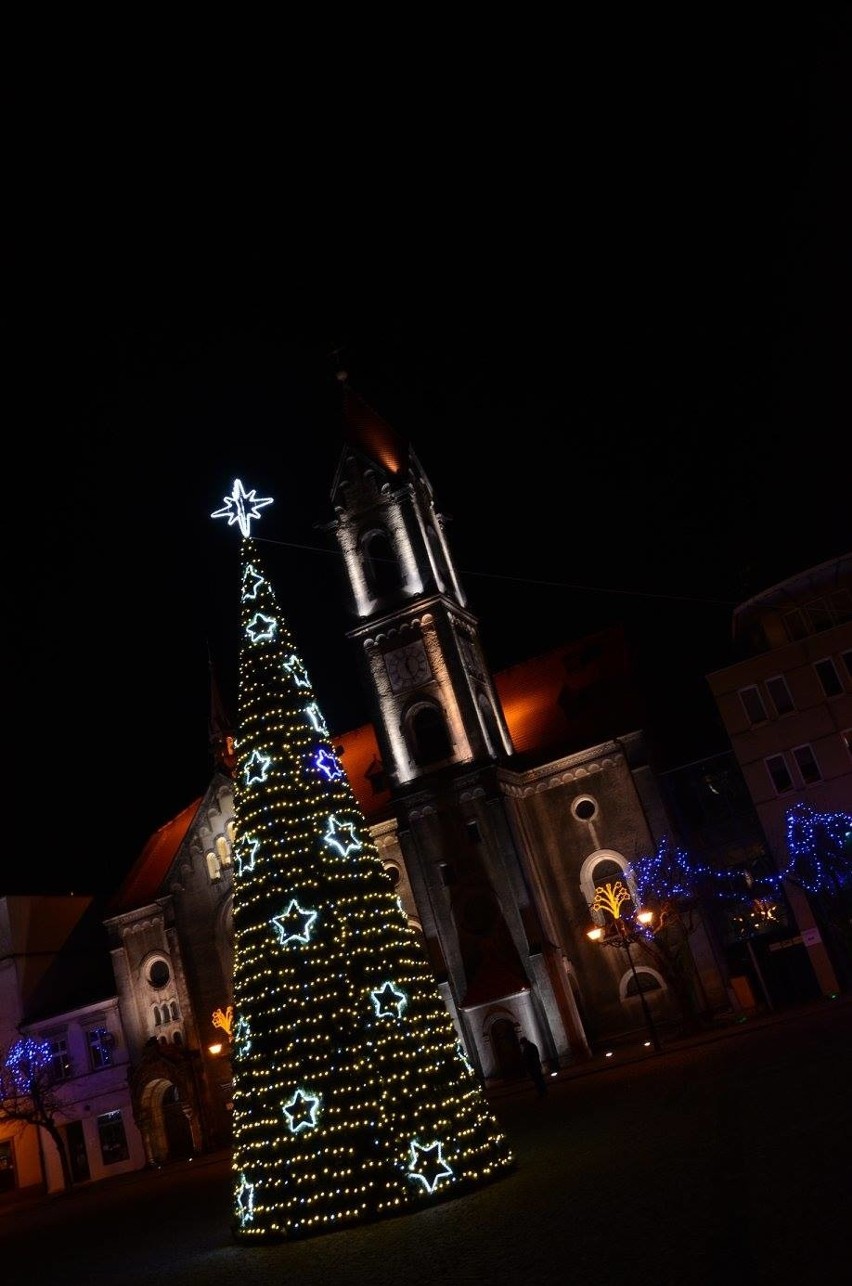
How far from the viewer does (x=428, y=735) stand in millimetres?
41062

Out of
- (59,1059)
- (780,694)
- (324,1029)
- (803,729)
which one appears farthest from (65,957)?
(324,1029)

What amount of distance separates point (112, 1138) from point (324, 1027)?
1407 inches

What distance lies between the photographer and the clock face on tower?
41.4 m

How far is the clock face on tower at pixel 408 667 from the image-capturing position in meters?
41.4

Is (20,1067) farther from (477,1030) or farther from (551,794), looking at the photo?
(551,794)

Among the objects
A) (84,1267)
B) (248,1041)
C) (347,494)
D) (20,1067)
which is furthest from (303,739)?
(20,1067)

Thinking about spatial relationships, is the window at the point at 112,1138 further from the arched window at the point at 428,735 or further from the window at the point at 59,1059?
the arched window at the point at 428,735

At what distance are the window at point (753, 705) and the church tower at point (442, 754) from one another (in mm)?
9457

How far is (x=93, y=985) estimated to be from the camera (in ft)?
168

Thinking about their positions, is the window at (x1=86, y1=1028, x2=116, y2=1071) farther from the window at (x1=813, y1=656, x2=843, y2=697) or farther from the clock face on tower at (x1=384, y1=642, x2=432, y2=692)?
the window at (x1=813, y1=656, x2=843, y2=697)

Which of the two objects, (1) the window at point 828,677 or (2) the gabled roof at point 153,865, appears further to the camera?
(2) the gabled roof at point 153,865

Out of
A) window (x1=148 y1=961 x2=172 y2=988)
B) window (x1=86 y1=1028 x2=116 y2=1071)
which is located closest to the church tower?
window (x1=148 y1=961 x2=172 y2=988)

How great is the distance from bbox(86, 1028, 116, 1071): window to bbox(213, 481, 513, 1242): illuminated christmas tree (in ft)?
111

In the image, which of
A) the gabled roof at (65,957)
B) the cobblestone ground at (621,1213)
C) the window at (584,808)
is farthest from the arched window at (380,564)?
the cobblestone ground at (621,1213)
